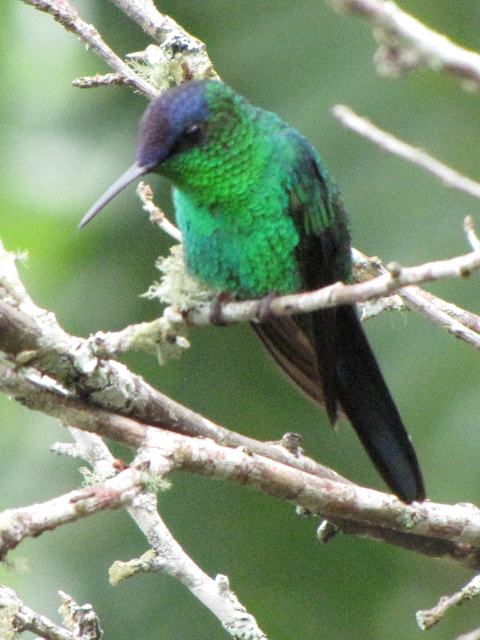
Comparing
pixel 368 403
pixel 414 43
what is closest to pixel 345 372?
pixel 368 403

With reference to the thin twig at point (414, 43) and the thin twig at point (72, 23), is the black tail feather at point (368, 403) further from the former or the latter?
the thin twig at point (414, 43)

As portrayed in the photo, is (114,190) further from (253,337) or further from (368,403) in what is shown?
(253,337)

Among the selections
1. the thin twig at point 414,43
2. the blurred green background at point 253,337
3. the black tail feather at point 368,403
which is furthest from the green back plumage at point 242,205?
the thin twig at point 414,43

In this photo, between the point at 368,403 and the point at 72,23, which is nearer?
the point at 72,23

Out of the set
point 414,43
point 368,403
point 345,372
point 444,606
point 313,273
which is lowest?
point 444,606

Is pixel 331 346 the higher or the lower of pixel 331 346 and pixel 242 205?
the lower
